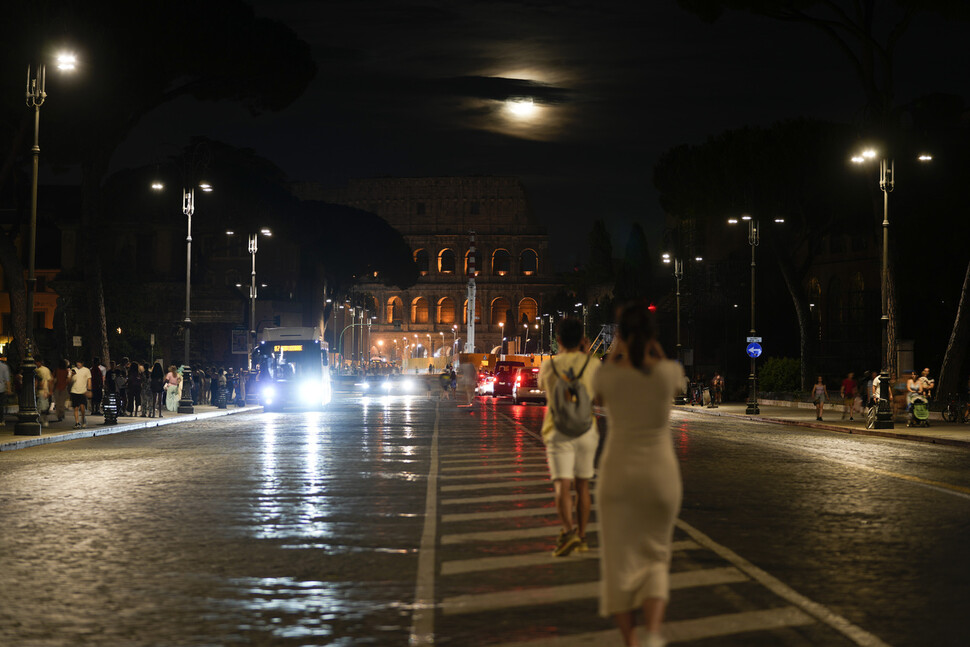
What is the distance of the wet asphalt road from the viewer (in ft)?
23.1

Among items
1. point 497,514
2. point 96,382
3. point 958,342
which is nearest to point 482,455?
point 497,514

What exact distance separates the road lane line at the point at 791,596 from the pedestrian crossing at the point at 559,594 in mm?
11

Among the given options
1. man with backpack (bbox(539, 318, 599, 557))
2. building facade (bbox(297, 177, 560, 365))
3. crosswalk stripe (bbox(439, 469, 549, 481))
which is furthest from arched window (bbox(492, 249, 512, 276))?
man with backpack (bbox(539, 318, 599, 557))

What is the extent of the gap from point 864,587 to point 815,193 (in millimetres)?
49339

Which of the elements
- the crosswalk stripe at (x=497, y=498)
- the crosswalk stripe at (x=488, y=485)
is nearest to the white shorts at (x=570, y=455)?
the crosswalk stripe at (x=497, y=498)

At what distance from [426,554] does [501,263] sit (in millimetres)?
173776

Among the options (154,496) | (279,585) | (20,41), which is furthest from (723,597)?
(20,41)

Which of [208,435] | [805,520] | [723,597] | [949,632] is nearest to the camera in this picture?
[949,632]

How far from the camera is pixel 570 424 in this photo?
9.49 m

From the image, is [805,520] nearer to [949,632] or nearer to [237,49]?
[949,632]

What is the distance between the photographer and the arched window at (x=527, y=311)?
18050 centimetres

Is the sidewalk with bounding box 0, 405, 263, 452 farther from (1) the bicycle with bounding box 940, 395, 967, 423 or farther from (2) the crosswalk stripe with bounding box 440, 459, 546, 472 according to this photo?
(1) the bicycle with bounding box 940, 395, 967, 423

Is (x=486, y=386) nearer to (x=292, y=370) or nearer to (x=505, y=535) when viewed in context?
(x=292, y=370)

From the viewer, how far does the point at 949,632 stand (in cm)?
687
